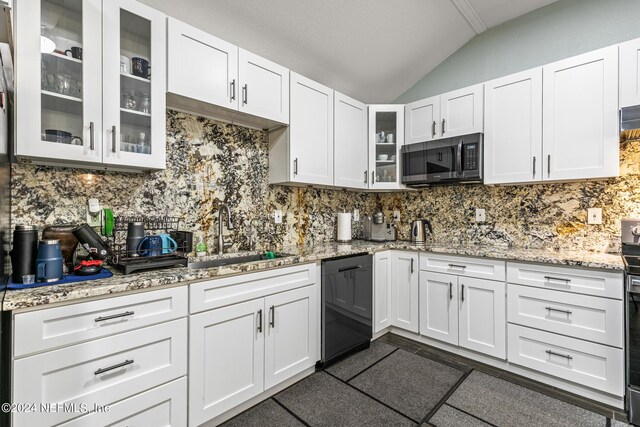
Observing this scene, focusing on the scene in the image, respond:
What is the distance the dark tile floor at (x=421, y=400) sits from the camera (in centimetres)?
176

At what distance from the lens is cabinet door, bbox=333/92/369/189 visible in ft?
9.43

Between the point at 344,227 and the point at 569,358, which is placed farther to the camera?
the point at 344,227

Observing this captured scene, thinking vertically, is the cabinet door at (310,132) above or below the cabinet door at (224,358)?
above

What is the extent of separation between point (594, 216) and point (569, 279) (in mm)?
769

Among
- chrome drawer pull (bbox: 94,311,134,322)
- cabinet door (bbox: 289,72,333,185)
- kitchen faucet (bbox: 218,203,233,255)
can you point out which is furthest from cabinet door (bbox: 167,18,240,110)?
chrome drawer pull (bbox: 94,311,134,322)

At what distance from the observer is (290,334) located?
6.81 feet

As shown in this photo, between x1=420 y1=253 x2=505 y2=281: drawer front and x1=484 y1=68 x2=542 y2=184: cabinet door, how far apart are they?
0.74 metres

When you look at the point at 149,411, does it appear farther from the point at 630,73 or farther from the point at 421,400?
the point at 630,73

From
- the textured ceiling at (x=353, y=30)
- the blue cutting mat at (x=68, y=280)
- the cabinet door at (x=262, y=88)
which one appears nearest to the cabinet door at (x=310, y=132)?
the cabinet door at (x=262, y=88)

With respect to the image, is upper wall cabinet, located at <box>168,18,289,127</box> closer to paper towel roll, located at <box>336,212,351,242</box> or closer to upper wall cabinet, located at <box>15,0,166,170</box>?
upper wall cabinet, located at <box>15,0,166,170</box>

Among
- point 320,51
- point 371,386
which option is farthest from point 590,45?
point 371,386

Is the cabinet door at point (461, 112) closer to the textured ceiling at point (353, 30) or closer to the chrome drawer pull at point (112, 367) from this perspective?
the textured ceiling at point (353, 30)

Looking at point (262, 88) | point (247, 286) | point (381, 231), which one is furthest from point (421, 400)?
point (262, 88)

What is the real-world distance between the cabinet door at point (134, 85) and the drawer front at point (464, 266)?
7.37ft
